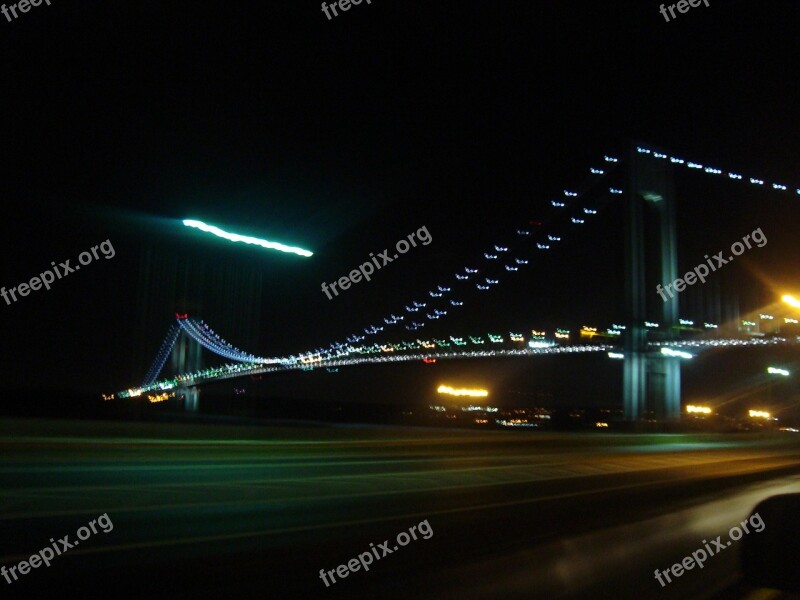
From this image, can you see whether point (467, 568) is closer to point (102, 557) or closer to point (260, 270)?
point (102, 557)

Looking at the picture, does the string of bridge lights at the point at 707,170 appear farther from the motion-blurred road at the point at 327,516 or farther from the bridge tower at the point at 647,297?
the motion-blurred road at the point at 327,516

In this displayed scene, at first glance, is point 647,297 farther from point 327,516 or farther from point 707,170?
point 327,516

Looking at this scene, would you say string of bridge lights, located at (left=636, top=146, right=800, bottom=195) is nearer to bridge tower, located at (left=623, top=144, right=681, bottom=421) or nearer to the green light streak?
bridge tower, located at (left=623, top=144, right=681, bottom=421)

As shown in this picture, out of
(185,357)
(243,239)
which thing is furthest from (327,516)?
(185,357)

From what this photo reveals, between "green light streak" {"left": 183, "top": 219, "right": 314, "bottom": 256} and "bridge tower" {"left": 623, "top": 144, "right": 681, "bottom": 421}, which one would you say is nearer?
"green light streak" {"left": 183, "top": 219, "right": 314, "bottom": 256}

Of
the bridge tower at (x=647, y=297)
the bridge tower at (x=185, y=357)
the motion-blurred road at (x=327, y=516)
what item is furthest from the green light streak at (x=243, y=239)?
the bridge tower at (x=647, y=297)

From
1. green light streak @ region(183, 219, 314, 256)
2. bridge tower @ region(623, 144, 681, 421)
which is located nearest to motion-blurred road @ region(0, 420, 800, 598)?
green light streak @ region(183, 219, 314, 256)
